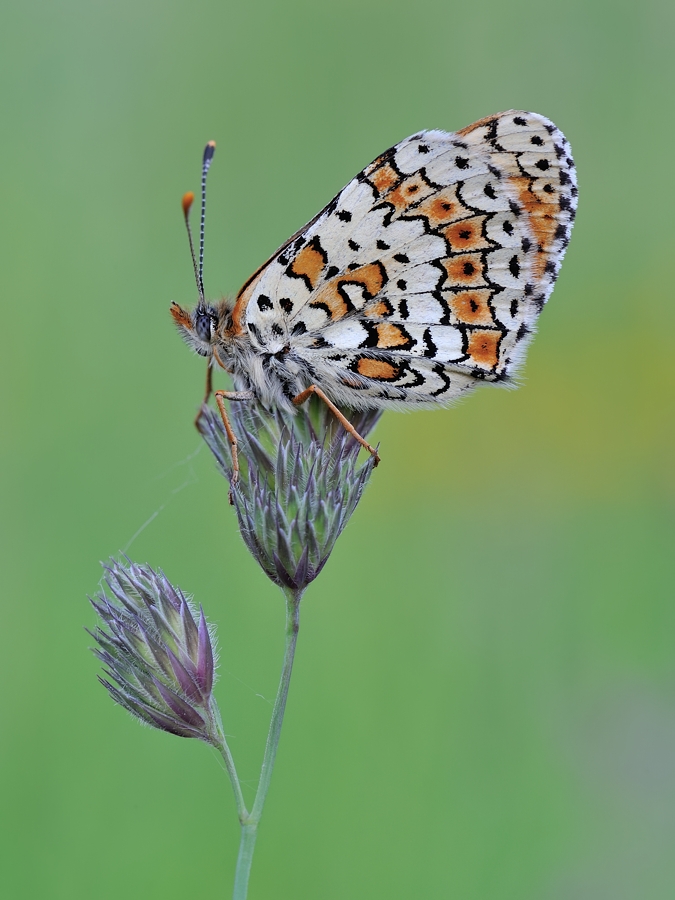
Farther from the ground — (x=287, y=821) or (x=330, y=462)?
(x=330, y=462)

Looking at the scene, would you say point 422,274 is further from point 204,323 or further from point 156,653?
point 156,653

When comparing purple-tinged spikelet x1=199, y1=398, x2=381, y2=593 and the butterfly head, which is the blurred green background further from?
purple-tinged spikelet x1=199, y1=398, x2=381, y2=593

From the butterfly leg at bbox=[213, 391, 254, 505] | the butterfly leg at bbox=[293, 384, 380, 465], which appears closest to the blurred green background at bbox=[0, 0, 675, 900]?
the butterfly leg at bbox=[213, 391, 254, 505]

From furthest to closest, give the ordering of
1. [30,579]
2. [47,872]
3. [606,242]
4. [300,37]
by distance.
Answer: [300,37] < [606,242] < [30,579] < [47,872]

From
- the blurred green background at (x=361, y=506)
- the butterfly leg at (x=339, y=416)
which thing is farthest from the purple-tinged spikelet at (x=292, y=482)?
the blurred green background at (x=361, y=506)

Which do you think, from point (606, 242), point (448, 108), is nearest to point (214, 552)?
point (606, 242)

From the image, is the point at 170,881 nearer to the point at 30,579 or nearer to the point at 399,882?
the point at 399,882
